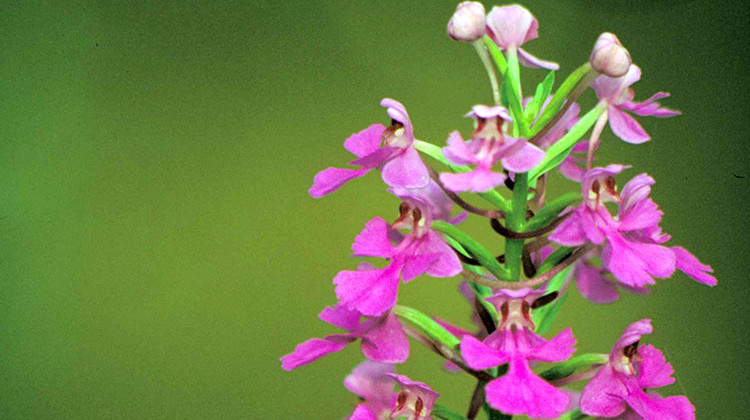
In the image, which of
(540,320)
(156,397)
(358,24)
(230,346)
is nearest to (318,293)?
(230,346)

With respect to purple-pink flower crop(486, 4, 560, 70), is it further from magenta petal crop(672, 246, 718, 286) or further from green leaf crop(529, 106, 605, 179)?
magenta petal crop(672, 246, 718, 286)

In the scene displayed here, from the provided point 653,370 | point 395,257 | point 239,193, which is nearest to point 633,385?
point 653,370

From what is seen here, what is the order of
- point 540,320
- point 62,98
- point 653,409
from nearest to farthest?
point 653,409 < point 540,320 < point 62,98

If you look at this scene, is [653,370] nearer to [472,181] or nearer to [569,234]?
[569,234]

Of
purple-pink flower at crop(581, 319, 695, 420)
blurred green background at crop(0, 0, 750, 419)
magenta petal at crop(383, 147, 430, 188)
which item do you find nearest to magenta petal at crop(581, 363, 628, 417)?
purple-pink flower at crop(581, 319, 695, 420)

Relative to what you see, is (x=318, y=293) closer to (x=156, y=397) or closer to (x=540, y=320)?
(x=156, y=397)

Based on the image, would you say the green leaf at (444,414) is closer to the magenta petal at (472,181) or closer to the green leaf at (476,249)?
the green leaf at (476,249)

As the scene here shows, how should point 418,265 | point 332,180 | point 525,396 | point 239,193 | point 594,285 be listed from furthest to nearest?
point 239,193 < point 594,285 < point 332,180 < point 418,265 < point 525,396

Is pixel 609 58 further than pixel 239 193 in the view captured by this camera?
No
